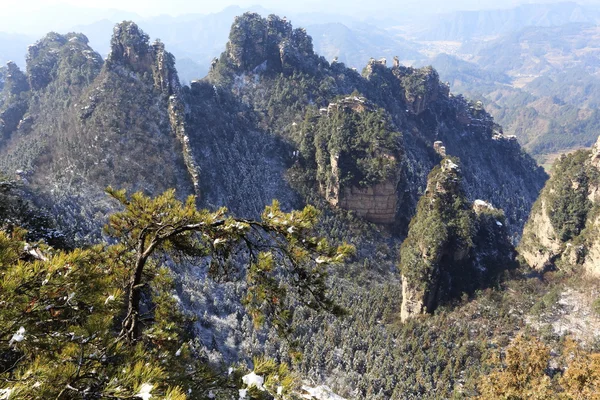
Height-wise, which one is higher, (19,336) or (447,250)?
(19,336)

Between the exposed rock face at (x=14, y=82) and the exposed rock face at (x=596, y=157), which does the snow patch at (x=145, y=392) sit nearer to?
the exposed rock face at (x=596, y=157)

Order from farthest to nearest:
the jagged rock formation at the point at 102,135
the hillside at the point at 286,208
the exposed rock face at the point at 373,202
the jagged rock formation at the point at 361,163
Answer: the exposed rock face at the point at 373,202 < the jagged rock formation at the point at 361,163 < the jagged rock formation at the point at 102,135 < the hillside at the point at 286,208

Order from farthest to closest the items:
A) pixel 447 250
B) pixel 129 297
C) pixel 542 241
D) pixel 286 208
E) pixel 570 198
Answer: pixel 286 208 < pixel 542 241 < pixel 570 198 < pixel 447 250 < pixel 129 297

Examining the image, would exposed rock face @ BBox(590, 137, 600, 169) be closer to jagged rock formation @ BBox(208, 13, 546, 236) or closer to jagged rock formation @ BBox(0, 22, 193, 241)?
jagged rock formation @ BBox(208, 13, 546, 236)

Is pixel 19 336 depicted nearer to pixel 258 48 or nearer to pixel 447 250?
pixel 447 250

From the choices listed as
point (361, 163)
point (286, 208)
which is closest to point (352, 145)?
point (361, 163)

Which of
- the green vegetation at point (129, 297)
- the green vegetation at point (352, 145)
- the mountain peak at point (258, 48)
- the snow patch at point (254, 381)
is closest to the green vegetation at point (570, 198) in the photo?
the green vegetation at point (352, 145)

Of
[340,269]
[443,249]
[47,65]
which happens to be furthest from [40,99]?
[443,249]

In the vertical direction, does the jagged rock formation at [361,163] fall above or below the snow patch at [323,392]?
above
